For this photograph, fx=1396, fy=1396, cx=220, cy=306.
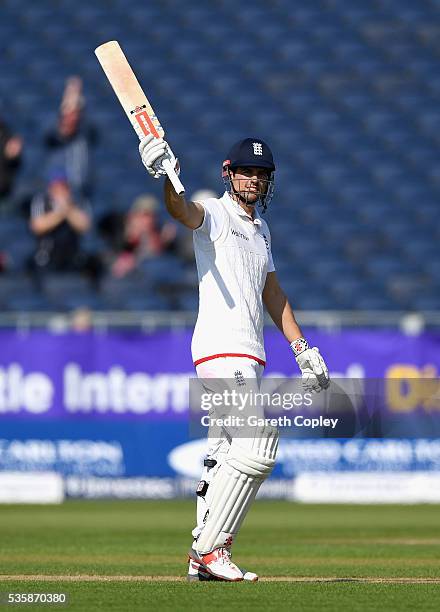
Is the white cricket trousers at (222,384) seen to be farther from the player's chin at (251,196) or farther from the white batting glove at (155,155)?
the white batting glove at (155,155)

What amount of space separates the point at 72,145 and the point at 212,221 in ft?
30.2

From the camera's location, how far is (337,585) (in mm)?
6055

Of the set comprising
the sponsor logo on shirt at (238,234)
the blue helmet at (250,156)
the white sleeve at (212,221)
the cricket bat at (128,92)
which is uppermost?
the cricket bat at (128,92)

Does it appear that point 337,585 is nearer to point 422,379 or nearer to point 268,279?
point 268,279

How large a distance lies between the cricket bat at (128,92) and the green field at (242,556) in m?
1.98

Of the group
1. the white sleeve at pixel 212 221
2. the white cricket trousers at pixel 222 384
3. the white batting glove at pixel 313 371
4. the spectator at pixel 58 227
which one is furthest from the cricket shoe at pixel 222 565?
the spectator at pixel 58 227

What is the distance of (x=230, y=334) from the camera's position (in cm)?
601

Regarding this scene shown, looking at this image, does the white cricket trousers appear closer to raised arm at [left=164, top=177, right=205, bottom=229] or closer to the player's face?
raised arm at [left=164, top=177, right=205, bottom=229]

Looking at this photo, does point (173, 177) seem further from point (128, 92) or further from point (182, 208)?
point (128, 92)

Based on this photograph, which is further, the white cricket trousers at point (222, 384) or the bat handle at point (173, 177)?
the white cricket trousers at point (222, 384)

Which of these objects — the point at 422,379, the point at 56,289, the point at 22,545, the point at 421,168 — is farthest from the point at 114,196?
the point at 22,545

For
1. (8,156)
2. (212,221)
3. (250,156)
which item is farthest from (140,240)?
(212,221)

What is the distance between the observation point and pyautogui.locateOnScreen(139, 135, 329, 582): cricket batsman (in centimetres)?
592

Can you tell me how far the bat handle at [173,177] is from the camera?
5.58 meters
